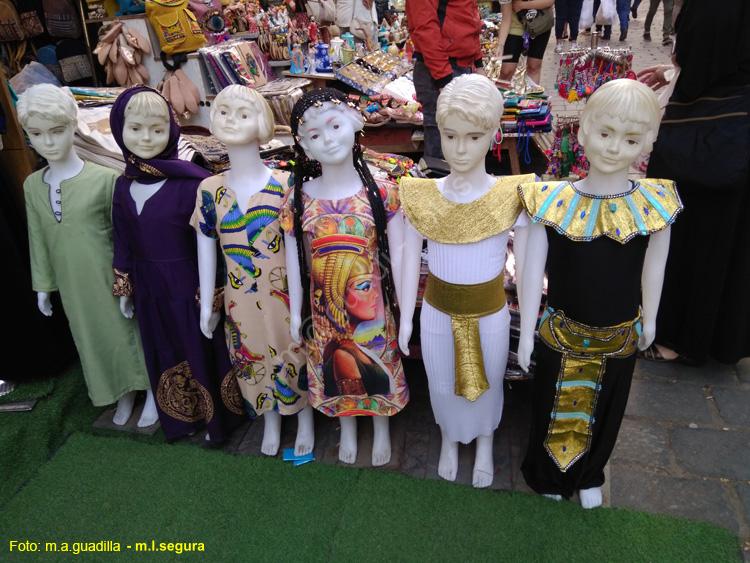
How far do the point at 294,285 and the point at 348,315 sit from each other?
0.26m

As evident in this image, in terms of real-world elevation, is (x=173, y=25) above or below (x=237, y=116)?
above

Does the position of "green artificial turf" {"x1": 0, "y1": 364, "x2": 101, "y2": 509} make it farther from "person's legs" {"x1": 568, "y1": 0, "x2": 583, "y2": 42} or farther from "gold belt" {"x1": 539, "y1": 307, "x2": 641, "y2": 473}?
"person's legs" {"x1": 568, "y1": 0, "x2": 583, "y2": 42}

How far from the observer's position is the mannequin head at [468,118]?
6.21 ft

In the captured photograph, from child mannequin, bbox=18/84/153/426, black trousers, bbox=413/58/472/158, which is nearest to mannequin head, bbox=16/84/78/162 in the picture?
child mannequin, bbox=18/84/153/426

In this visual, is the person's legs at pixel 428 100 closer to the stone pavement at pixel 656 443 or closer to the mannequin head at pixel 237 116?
the stone pavement at pixel 656 443

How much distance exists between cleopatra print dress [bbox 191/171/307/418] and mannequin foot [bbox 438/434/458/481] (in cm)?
70

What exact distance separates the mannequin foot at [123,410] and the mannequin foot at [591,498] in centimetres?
237

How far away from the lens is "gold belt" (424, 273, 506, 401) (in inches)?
86.2

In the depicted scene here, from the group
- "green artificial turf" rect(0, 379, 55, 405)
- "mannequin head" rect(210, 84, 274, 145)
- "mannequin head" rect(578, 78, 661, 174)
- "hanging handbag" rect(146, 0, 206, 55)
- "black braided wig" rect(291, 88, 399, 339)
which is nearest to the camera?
"mannequin head" rect(578, 78, 661, 174)

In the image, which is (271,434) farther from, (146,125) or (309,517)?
(146,125)

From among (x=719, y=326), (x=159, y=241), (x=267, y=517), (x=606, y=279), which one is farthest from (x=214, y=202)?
(x=719, y=326)

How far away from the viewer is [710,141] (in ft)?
8.36

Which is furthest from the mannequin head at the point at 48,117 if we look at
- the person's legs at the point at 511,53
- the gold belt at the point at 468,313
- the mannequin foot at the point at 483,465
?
the person's legs at the point at 511,53

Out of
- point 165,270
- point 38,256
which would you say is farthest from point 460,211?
point 38,256
